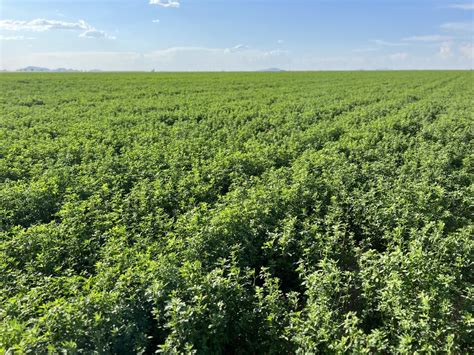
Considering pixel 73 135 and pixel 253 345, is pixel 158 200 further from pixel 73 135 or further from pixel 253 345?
pixel 73 135

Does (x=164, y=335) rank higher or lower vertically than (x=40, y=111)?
lower

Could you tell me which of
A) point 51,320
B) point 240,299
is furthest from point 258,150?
point 51,320

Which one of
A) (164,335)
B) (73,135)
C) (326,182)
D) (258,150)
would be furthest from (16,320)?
(73,135)

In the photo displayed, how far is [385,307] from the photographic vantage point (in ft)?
13.8

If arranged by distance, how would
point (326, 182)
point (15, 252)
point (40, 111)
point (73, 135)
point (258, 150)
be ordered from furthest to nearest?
point (40, 111) < point (73, 135) < point (258, 150) < point (326, 182) < point (15, 252)

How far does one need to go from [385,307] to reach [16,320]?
4090 millimetres

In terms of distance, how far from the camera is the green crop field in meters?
3.79

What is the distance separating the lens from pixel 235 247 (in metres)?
5.13

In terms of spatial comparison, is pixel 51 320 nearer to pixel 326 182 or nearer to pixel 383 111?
pixel 326 182

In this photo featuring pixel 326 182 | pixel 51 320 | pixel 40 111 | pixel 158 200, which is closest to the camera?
pixel 51 320

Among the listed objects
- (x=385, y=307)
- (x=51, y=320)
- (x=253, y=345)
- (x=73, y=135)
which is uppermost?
(x=73, y=135)

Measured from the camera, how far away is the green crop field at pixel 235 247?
3.79 m

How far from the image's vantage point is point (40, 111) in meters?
17.9

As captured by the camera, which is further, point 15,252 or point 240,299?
point 15,252
